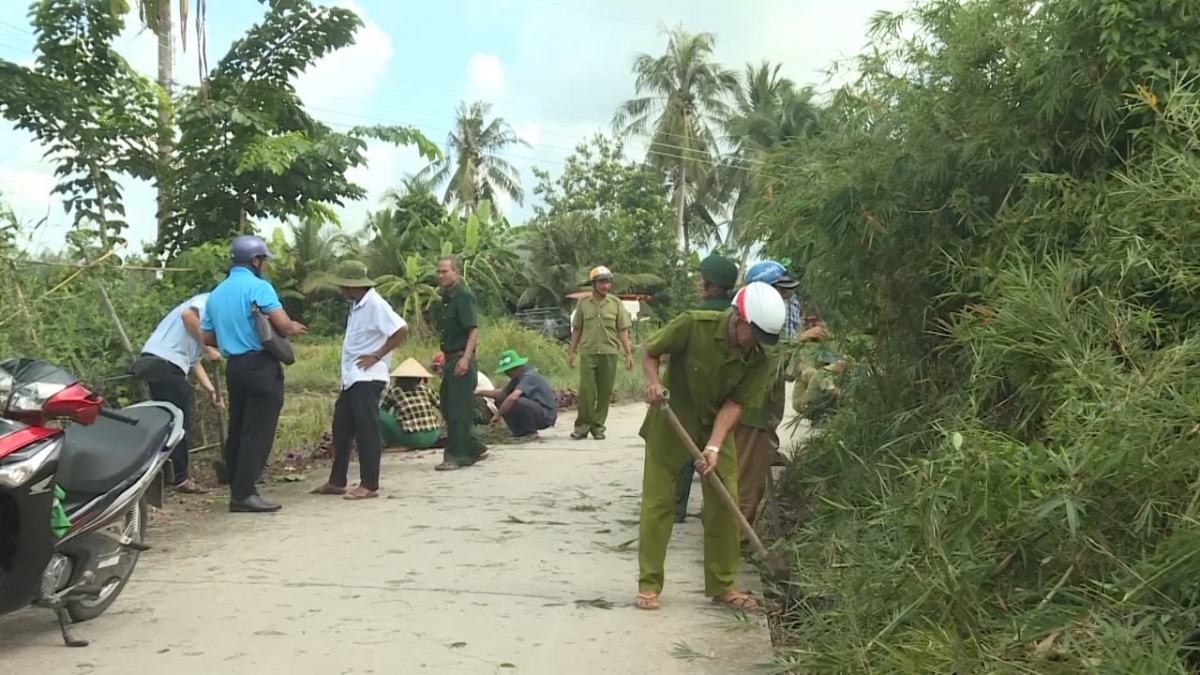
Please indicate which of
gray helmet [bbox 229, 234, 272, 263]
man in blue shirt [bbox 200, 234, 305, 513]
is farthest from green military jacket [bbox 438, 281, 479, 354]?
gray helmet [bbox 229, 234, 272, 263]

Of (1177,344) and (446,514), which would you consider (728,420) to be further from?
(446,514)

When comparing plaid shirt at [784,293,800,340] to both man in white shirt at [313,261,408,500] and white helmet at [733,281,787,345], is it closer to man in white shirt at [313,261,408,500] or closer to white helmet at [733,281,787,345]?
white helmet at [733,281,787,345]

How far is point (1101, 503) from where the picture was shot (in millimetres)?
3564

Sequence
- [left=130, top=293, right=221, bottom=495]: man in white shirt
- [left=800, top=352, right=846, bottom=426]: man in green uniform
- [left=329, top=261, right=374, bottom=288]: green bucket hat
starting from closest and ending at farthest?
[left=800, top=352, right=846, bottom=426]: man in green uniform < [left=130, top=293, right=221, bottom=495]: man in white shirt < [left=329, top=261, right=374, bottom=288]: green bucket hat

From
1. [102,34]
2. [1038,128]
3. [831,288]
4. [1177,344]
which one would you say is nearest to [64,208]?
[102,34]

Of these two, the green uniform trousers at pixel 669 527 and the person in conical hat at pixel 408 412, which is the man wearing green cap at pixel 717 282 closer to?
the green uniform trousers at pixel 669 527

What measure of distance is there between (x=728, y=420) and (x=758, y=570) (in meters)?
1.22

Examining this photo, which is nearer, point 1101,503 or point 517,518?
point 1101,503

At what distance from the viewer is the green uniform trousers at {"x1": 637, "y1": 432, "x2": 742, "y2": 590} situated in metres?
5.21

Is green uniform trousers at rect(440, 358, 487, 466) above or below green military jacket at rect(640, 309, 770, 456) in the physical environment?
below

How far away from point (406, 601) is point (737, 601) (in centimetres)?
156

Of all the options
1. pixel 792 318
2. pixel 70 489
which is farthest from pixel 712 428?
pixel 70 489

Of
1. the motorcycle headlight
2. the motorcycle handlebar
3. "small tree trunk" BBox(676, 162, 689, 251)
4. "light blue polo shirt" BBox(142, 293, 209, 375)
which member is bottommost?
the motorcycle headlight

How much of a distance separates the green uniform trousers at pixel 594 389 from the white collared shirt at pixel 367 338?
380 cm
